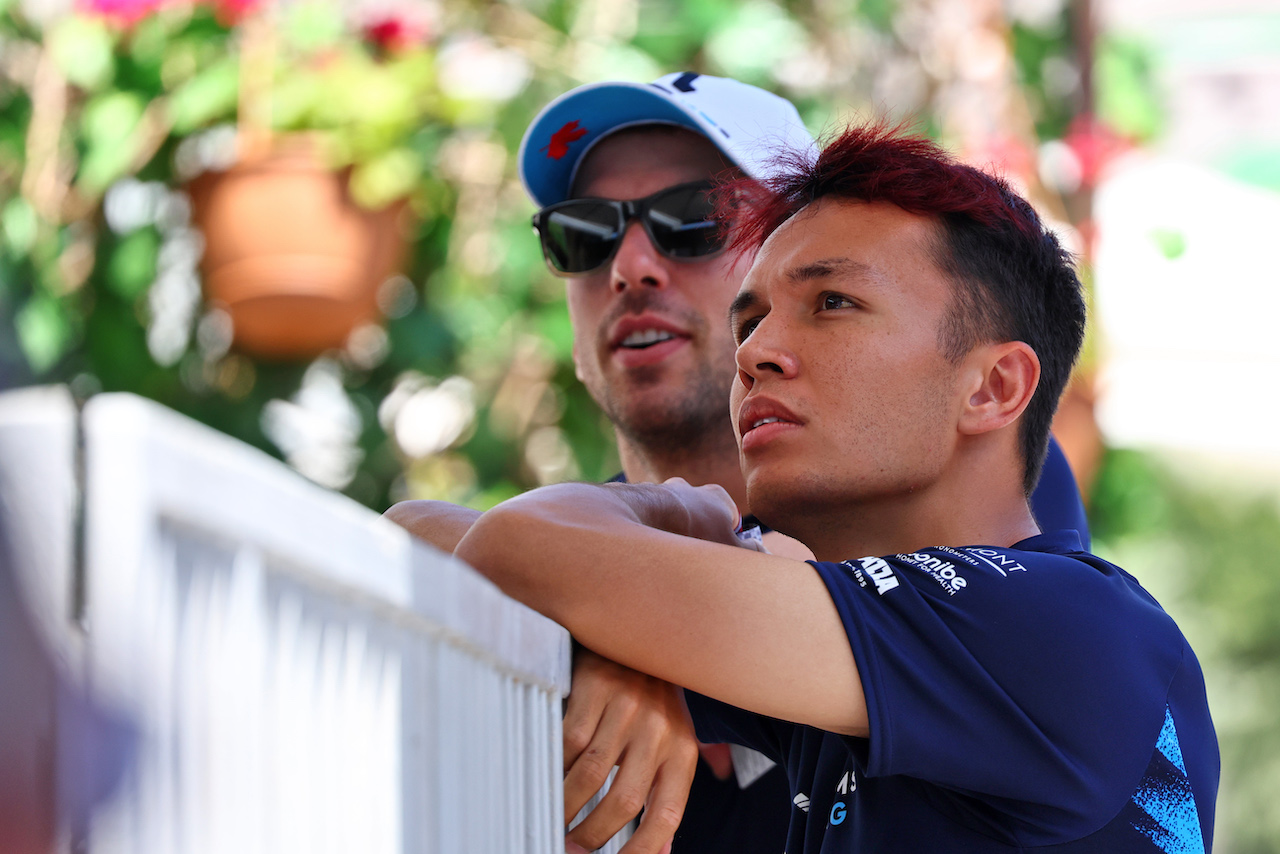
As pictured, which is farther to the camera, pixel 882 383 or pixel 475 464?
pixel 475 464

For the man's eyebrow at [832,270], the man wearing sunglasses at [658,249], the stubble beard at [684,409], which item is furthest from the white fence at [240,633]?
the stubble beard at [684,409]

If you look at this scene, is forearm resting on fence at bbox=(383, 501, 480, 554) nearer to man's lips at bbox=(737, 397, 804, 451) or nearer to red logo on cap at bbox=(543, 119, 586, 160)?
man's lips at bbox=(737, 397, 804, 451)

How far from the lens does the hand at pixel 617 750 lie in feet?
3.66

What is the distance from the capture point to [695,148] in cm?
221

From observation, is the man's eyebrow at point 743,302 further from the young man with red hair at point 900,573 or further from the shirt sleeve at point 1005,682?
the shirt sleeve at point 1005,682

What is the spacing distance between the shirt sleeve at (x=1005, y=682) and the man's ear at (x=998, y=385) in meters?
0.29

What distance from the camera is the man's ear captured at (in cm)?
143

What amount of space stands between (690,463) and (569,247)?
439 mm

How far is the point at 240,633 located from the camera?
552 mm

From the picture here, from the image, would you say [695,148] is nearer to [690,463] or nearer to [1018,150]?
[690,463]

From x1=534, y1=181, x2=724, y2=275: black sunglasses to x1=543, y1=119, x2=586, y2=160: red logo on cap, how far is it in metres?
0.12

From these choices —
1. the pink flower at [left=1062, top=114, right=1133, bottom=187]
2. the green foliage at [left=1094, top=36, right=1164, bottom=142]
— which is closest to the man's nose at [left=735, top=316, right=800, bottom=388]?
the pink flower at [left=1062, top=114, right=1133, bottom=187]

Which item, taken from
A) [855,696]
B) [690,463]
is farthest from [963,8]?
[855,696]

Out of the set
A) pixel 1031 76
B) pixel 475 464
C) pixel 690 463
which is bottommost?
pixel 475 464
